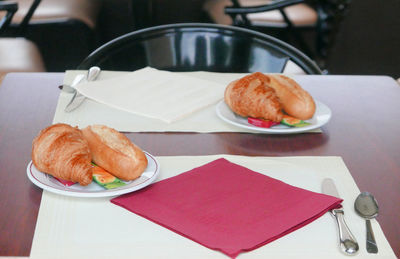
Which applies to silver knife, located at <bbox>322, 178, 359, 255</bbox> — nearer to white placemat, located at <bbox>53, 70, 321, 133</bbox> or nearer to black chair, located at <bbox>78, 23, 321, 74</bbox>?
white placemat, located at <bbox>53, 70, 321, 133</bbox>

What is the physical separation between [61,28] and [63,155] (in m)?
2.13

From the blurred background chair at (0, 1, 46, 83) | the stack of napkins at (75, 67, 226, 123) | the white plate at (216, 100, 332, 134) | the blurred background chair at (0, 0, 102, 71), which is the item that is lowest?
the blurred background chair at (0, 0, 102, 71)

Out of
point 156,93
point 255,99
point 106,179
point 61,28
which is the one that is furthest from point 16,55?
point 106,179

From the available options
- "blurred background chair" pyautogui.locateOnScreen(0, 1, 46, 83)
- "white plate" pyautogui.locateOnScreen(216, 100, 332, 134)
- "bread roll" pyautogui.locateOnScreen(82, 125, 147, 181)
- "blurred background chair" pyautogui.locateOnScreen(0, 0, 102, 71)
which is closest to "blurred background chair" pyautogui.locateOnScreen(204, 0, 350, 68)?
"blurred background chair" pyautogui.locateOnScreen(0, 0, 102, 71)

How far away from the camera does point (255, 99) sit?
2.88ft

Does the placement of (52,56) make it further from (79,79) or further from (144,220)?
(144,220)

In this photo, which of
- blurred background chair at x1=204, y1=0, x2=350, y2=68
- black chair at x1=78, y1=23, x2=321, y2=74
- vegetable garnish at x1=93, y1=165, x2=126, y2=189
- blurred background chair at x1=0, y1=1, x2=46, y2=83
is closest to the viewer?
vegetable garnish at x1=93, y1=165, x2=126, y2=189

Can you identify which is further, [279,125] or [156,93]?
[156,93]

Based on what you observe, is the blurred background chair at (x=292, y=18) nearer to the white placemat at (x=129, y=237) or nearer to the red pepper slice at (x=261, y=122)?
the red pepper slice at (x=261, y=122)

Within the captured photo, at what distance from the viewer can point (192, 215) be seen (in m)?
0.63

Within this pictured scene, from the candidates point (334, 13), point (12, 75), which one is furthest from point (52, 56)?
point (12, 75)

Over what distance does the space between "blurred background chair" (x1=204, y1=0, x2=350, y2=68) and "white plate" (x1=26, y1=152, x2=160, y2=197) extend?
1.70m

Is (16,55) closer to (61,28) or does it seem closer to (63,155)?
(61,28)

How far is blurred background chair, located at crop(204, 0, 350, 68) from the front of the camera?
237 centimetres
